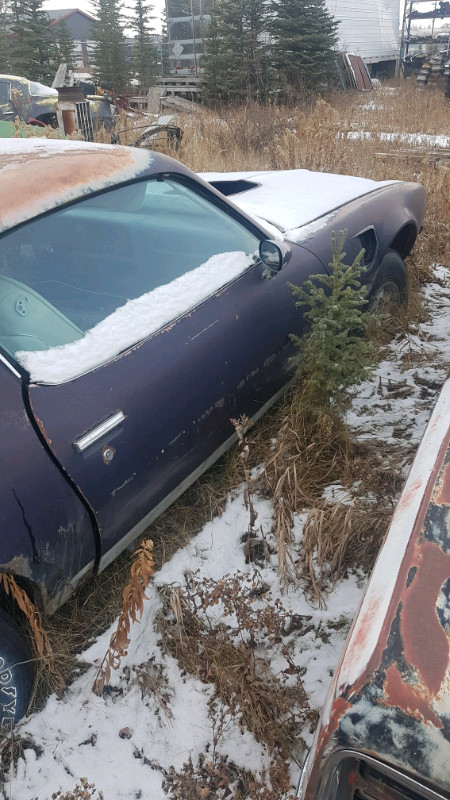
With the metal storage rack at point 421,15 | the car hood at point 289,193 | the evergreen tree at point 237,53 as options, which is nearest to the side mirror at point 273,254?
the car hood at point 289,193

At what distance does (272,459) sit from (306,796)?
5.23 ft

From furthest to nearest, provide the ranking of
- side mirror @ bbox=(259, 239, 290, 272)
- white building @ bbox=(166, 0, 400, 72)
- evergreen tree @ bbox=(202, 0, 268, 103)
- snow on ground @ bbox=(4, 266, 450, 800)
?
white building @ bbox=(166, 0, 400, 72) < evergreen tree @ bbox=(202, 0, 268, 103) < side mirror @ bbox=(259, 239, 290, 272) < snow on ground @ bbox=(4, 266, 450, 800)

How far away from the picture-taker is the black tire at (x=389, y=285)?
3.26 metres

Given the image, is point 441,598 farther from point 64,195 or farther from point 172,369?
point 64,195

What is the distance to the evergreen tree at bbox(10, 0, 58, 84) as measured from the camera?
23.8 metres

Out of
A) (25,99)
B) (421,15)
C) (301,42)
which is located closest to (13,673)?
(25,99)

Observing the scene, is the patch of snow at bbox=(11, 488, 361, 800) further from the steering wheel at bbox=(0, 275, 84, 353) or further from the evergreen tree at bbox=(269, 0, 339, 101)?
the evergreen tree at bbox=(269, 0, 339, 101)

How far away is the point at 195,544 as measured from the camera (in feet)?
7.34

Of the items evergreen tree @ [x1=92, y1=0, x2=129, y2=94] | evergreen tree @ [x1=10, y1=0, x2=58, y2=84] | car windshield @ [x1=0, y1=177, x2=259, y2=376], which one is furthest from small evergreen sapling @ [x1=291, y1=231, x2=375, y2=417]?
evergreen tree @ [x1=10, y1=0, x2=58, y2=84]

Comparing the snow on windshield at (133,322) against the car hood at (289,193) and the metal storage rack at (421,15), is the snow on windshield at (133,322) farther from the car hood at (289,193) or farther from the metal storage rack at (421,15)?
the metal storage rack at (421,15)

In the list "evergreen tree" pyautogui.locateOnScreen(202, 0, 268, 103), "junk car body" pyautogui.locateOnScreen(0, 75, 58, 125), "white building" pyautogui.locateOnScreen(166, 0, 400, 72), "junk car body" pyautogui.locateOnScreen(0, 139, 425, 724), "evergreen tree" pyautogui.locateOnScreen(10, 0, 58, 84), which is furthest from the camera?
"evergreen tree" pyautogui.locateOnScreen(10, 0, 58, 84)

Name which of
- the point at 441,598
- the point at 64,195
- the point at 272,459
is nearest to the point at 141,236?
the point at 64,195

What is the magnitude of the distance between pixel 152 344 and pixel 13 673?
1.04 meters

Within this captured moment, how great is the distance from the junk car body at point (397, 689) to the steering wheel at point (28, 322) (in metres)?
1.07
